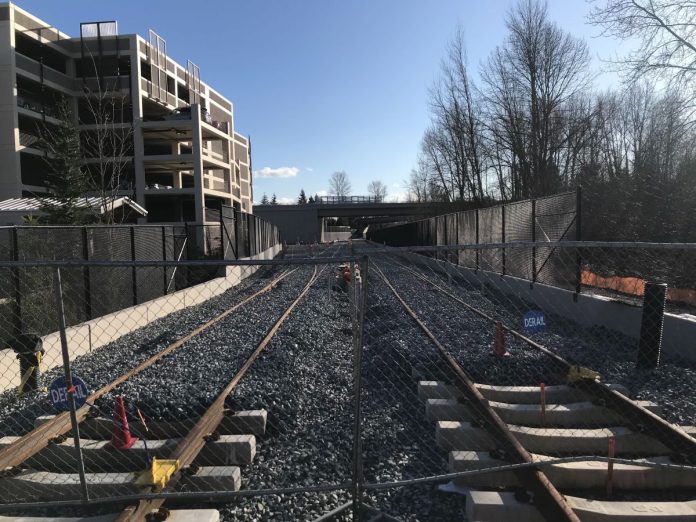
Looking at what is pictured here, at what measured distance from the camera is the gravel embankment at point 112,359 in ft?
20.0

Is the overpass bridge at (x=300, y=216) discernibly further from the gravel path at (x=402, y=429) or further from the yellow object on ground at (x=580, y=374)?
the yellow object on ground at (x=580, y=374)

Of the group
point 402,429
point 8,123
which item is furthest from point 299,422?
point 8,123

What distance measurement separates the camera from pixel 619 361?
7.76 meters

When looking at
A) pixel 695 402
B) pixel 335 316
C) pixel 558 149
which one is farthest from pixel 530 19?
pixel 695 402

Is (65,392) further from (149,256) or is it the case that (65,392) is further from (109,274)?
(149,256)

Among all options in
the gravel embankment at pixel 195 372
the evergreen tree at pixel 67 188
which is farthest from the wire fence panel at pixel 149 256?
the evergreen tree at pixel 67 188

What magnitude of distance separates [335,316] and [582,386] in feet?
25.5

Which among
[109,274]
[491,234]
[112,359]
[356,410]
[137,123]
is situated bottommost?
[112,359]

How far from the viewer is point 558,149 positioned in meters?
34.7

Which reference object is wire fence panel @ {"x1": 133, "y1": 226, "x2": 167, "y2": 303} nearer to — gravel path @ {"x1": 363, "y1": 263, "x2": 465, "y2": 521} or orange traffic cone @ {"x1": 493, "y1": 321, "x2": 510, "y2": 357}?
gravel path @ {"x1": 363, "y1": 263, "x2": 465, "y2": 521}

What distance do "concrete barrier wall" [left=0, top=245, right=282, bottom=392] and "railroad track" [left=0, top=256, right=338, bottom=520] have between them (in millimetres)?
2374

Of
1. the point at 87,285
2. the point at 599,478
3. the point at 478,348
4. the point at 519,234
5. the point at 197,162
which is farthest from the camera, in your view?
the point at 197,162

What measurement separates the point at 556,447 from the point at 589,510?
1234 millimetres

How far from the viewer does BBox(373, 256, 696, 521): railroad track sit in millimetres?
3705
